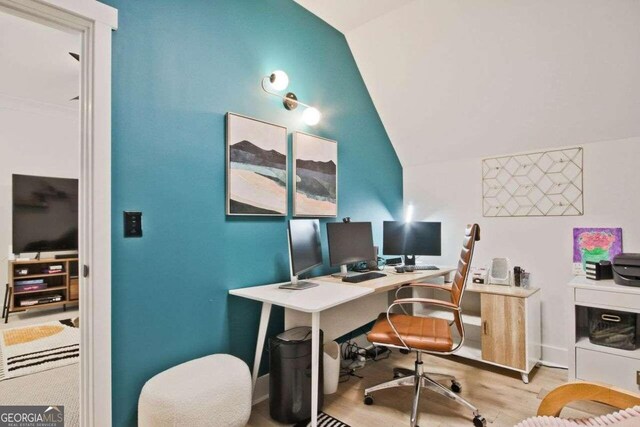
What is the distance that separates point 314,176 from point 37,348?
9.81 ft

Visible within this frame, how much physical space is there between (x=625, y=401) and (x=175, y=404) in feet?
5.52

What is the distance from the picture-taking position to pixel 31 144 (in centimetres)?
410

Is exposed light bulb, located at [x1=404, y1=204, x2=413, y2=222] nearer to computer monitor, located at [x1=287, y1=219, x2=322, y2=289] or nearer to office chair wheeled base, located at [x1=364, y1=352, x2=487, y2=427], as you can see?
computer monitor, located at [x1=287, y1=219, x2=322, y2=289]

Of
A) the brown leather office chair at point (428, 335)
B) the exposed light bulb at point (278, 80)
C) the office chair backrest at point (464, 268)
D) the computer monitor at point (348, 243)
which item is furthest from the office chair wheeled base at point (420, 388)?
the exposed light bulb at point (278, 80)

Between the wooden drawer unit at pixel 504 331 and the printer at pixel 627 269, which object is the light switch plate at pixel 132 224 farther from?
the printer at pixel 627 269

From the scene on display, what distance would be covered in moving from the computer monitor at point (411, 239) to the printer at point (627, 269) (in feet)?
4.03

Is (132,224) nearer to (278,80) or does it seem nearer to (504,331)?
(278,80)

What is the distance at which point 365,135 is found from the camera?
3.20 meters

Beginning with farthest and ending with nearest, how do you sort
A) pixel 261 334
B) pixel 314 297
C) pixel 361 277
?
pixel 361 277 < pixel 261 334 < pixel 314 297

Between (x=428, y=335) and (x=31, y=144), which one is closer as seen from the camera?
(x=428, y=335)

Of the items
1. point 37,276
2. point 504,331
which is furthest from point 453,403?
point 37,276

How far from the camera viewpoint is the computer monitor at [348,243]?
2.51 meters

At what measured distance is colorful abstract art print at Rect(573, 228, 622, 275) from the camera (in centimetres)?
238

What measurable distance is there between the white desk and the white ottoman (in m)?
0.33
